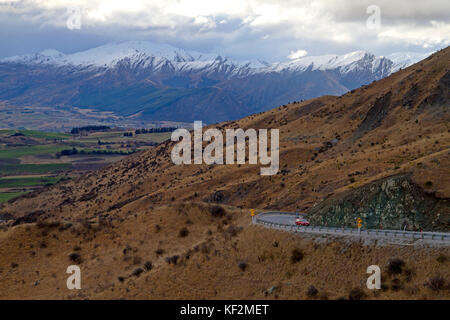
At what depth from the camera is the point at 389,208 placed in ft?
116

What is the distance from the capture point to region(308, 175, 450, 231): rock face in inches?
1307

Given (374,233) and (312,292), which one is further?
(374,233)

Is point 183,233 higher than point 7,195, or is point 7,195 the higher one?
point 183,233

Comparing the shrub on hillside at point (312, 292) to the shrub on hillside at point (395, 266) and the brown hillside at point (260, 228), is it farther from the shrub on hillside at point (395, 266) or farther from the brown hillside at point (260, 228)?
the shrub on hillside at point (395, 266)

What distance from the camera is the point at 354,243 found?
29766 millimetres

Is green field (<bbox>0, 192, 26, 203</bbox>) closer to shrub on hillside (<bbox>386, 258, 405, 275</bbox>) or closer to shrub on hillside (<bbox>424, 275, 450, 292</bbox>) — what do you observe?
shrub on hillside (<bbox>386, 258, 405, 275</bbox>)

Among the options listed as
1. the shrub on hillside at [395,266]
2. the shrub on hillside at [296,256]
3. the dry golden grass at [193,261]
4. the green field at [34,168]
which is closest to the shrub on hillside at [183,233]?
the dry golden grass at [193,261]

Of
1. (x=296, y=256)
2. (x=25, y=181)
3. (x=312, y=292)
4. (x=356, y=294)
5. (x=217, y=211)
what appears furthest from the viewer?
(x=25, y=181)

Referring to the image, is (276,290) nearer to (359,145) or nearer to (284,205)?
(284,205)

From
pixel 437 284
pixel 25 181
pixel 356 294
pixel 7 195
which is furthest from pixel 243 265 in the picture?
pixel 25 181

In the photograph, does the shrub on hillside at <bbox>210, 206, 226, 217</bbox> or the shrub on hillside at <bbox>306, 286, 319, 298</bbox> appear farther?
the shrub on hillside at <bbox>210, 206, 226, 217</bbox>

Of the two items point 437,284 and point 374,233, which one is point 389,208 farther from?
point 437,284

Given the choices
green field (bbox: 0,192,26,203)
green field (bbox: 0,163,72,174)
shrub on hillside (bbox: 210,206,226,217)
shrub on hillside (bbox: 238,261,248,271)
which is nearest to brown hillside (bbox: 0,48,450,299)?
shrub on hillside (bbox: 238,261,248,271)
